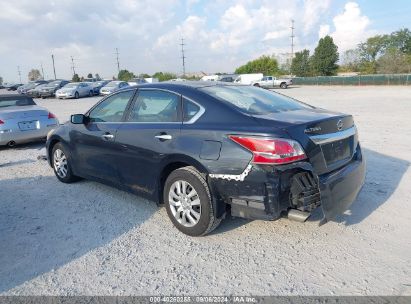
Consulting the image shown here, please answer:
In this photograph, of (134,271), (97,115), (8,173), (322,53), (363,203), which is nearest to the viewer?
(134,271)

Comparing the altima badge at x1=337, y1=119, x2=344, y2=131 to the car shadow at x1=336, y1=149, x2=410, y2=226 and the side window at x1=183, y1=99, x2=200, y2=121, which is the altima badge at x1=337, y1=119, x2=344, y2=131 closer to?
the car shadow at x1=336, y1=149, x2=410, y2=226

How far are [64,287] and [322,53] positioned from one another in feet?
230

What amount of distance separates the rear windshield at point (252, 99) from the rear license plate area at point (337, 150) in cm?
70

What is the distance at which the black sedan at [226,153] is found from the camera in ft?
10.6

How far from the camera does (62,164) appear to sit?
225 inches

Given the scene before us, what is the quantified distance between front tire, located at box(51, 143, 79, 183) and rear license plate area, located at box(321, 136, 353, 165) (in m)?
3.86

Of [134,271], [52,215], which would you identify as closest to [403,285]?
[134,271]

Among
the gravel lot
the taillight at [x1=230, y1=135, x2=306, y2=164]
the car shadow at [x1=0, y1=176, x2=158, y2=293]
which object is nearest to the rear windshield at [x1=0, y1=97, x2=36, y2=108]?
the car shadow at [x1=0, y1=176, x2=158, y2=293]

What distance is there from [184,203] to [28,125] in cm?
612

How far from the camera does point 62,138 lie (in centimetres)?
555

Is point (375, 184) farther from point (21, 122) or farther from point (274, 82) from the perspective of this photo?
point (274, 82)

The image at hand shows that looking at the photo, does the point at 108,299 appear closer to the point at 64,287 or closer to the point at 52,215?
the point at 64,287

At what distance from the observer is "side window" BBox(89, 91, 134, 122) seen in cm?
465

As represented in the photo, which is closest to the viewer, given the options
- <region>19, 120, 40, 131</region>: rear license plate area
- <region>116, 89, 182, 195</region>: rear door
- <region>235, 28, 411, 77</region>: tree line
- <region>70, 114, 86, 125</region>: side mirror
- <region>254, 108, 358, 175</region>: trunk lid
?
<region>254, 108, 358, 175</region>: trunk lid
